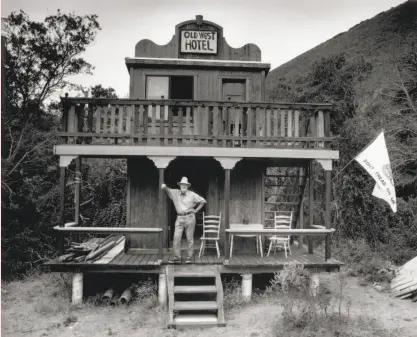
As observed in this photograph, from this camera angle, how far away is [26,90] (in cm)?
1877

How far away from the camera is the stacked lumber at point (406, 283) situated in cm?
1098

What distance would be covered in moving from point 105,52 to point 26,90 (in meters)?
5.68

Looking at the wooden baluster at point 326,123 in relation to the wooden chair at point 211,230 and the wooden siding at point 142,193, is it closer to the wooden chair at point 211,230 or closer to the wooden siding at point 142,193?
the wooden chair at point 211,230

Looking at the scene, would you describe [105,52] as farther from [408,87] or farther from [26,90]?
[408,87]

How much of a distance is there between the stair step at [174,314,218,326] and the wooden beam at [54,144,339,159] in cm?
381

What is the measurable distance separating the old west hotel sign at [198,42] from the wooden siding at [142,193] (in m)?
3.64

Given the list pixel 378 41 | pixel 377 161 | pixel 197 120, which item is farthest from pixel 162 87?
pixel 378 41

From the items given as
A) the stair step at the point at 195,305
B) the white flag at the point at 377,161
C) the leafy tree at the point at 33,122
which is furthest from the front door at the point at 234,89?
the leafy tree at the point at 33,122

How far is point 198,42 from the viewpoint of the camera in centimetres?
1273

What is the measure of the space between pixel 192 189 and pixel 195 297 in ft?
13.1

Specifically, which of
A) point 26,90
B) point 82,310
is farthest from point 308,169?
point 26,90

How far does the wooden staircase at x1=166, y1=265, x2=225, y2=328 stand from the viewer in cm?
873

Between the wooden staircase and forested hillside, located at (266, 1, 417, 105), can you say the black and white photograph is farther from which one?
forested hillside, located at (266, 1, 417, 105)

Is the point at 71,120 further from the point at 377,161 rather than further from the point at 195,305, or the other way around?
the point at 377,161
